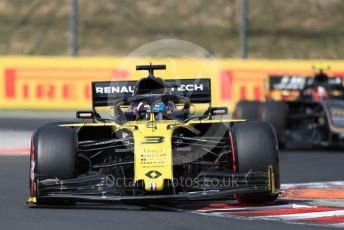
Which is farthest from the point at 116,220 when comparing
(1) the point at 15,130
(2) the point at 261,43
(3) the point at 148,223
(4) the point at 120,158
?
(2) the point at 261,43

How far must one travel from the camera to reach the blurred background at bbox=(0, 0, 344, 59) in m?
39.8

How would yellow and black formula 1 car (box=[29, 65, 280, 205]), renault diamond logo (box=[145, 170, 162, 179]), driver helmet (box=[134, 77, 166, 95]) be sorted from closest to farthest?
renault diamond logo (box=[145, 170, 162, 179])
yellow and black formula 1 car (box=[29, 65, 280, 205])
driver helmet (box=[134, 77, 166, 95])

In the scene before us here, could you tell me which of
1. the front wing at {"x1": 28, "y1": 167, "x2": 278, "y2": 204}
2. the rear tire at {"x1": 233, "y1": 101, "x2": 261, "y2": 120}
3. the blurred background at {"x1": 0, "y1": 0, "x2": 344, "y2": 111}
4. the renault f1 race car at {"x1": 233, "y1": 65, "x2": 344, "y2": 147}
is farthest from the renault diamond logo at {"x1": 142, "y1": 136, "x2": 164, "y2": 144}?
the blurred background at {"x1": 0, "y1": 0, "x2": 344, "y2": 111}

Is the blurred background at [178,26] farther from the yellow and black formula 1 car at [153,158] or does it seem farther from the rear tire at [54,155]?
the rear tire at [54,155]

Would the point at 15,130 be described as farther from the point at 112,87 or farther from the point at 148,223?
the point at 148,223

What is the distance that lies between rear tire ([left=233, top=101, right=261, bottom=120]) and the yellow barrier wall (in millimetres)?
8615

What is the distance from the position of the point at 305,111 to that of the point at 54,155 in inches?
408

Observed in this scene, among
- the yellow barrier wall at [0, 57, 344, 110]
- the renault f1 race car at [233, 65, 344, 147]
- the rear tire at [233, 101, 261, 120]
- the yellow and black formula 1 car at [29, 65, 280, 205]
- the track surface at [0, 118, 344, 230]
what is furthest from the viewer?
→ the yellow barrier wall at [0, 57, 344, 110]

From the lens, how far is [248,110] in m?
19.9

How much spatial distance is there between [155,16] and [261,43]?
4.61 m

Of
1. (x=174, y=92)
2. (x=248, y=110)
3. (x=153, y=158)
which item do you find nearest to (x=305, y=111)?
(x=248, y=110)

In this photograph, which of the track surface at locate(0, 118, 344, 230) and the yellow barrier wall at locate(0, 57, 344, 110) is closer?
the track surface at locate(0, 118, 344, 230)

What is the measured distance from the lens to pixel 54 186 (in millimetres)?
10578

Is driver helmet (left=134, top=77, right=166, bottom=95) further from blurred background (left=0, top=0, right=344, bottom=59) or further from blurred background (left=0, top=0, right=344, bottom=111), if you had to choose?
blurred background (left=0, top=0, right=344, bottom=59)
